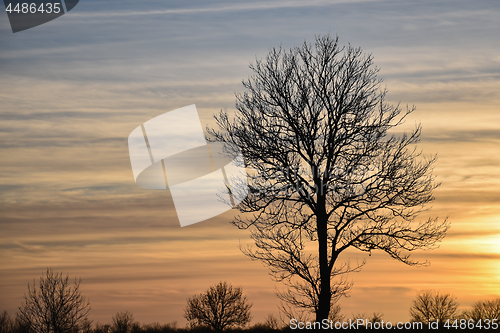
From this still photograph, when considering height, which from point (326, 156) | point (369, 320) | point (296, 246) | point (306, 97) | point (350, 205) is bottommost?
point (369, 320)

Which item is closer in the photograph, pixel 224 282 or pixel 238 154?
pixel 238 154

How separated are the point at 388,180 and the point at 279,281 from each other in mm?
4867

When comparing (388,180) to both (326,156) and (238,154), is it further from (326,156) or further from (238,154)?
(238,154)

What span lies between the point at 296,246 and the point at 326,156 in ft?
10.1

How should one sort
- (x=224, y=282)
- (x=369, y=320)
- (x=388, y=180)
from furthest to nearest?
1. (x=224, y=282)
2. (x=369, y=320)
3. (x=388, y=180)

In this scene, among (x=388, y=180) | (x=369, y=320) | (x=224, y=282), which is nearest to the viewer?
(x=388, y=180)

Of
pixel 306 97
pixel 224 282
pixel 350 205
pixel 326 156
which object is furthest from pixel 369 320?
pixel 224 282

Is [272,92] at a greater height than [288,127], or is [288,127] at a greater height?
[272,92]

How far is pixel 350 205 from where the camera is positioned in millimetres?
14742

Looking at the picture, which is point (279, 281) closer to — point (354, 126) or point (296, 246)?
point (296, 246)

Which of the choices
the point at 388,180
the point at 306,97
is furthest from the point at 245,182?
the point at 388,180

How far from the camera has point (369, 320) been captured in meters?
19.7
